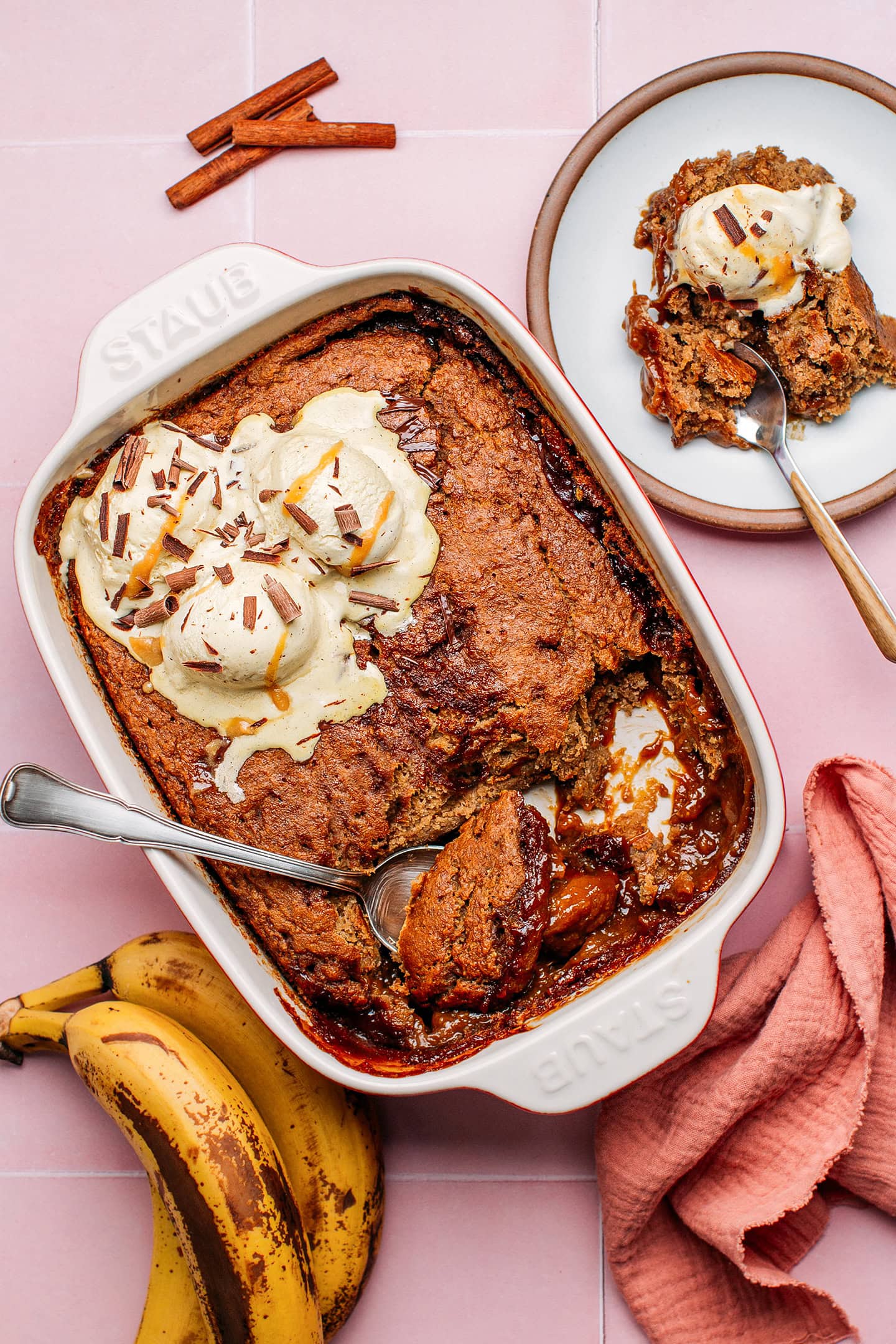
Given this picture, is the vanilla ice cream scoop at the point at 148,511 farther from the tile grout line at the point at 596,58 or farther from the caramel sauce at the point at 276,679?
the tile grout line at the point at 596,58

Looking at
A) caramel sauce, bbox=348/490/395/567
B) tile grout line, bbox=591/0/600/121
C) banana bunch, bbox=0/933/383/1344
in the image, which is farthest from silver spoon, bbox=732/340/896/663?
banana bunch, bbox=0/933/383/1344

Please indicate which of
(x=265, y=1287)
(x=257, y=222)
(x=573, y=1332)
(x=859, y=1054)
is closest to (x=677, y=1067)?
(x=859, y=1054)

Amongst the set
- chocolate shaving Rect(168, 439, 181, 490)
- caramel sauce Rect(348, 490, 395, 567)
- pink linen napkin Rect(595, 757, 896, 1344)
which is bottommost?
pink linen napkin Rect(595, 757, 896, 1344)

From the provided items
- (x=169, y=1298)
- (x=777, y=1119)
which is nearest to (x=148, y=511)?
(x=169, y=1298)

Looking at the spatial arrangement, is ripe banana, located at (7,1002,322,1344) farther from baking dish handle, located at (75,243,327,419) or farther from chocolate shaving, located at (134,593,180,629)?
baking dish handle, located at (75,243,327,419)

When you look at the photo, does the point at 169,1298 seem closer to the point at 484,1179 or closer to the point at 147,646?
the point at 484,1179

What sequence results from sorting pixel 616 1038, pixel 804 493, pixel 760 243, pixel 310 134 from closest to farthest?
pixel 616 1038
pixel 760 243
pixel 804 493
pixel 310 134

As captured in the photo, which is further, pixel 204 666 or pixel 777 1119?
pixel 777 1119
